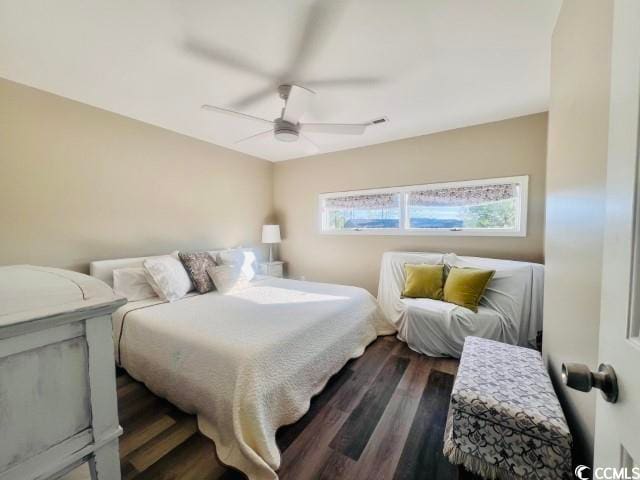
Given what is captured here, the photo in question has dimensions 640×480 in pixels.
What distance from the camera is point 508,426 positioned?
110 centimetres

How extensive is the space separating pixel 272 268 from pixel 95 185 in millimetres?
2349

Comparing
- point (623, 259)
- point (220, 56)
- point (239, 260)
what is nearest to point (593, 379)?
point (623, 259)

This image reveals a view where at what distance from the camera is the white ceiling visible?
134 cm

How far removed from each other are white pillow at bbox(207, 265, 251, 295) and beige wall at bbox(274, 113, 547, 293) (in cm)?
157

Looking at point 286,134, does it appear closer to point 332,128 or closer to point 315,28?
point 332,128

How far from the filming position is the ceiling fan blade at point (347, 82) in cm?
194

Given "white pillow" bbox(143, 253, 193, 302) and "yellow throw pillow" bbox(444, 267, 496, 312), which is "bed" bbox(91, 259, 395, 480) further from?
"yellow throw pillow" bbox(444, 267, 496, 312)

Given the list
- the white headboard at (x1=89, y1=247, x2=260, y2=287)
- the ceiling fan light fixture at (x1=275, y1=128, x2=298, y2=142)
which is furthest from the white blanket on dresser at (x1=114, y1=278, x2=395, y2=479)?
the ceiling fan light fixture at (x1=275, y1=128, x2=298, y2=142)

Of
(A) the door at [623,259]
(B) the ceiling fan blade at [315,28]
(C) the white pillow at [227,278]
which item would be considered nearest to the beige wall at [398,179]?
(C) the white pillow at [227,278]

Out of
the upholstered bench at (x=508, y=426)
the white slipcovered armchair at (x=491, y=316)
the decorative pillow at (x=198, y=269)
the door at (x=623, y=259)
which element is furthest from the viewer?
the decorative pillow at (x=198, y=269)

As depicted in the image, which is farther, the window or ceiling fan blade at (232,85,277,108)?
the window

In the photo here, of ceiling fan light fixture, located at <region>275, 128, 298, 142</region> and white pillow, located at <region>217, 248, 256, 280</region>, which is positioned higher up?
ceiling fan light fixture, located at <region>275, 128, 298, 142</region>

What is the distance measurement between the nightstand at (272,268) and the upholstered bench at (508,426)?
3.00m

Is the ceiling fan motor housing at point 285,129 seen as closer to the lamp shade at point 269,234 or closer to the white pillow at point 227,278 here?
the white pillow at point 227,278
